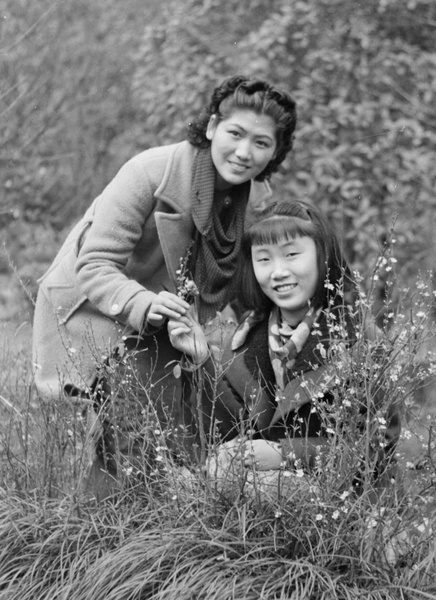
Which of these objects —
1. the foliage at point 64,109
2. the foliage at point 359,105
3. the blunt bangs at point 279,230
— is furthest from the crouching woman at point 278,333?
the foliage at point 64,109

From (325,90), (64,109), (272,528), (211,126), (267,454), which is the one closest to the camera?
(272,528)

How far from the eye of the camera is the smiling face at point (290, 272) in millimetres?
3564

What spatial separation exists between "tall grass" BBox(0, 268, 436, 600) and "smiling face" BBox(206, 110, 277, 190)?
91 centimetres

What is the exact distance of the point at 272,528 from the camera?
2998 mm

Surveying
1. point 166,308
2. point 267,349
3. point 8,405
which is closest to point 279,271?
point 267,349

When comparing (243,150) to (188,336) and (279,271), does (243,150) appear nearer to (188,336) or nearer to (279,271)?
(279,271)

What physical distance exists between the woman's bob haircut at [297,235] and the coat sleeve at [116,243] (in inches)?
15.5

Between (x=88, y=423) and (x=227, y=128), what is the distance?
3.77 ft

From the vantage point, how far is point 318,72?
6953 mm

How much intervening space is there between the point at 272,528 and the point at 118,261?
1.21 m

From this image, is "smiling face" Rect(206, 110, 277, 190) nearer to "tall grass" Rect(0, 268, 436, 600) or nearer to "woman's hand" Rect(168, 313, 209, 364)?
"woman's hand" Rect(168, 313, 209, 364)

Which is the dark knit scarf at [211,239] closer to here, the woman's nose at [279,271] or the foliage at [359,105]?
the woman's nose at [279,271]

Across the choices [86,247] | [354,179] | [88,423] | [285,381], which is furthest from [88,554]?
[354,179]

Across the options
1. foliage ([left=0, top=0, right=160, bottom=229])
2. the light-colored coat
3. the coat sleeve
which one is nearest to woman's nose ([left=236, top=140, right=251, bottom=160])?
the light-colored coat
